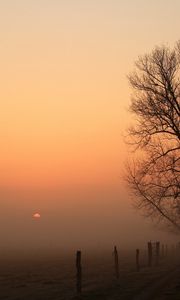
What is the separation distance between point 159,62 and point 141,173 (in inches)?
276

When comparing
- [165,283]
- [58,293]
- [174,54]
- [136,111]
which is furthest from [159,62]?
[58,293]

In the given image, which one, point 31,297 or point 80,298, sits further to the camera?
point 31,297

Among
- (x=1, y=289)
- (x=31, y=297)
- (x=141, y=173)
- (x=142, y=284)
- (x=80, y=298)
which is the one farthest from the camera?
(x=141, y=173)

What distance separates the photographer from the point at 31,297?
2311 centimetres

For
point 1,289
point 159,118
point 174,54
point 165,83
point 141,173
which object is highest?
point 174,54

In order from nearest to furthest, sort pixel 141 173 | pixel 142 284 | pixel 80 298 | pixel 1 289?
pixel 80 298
pixel 142 284
pixel 1 289
pixel 141 173

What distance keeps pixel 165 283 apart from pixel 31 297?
→ 7.20m

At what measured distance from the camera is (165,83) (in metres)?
29.7

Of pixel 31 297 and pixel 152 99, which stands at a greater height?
pixel 152 99

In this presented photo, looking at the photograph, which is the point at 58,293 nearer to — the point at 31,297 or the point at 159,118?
the point at 31,297

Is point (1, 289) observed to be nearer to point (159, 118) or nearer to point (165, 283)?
point (165, 283)

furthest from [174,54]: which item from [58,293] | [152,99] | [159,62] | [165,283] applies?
[58,293]

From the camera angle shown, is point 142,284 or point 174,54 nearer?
point 142,284

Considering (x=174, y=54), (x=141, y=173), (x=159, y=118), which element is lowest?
(x=141, y=173)
